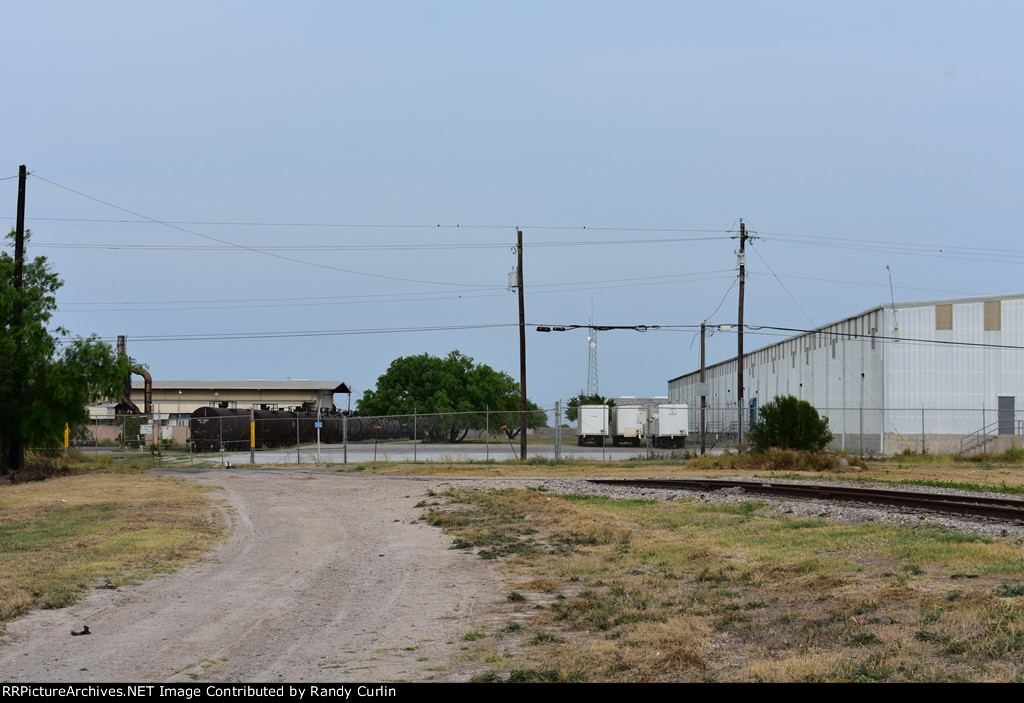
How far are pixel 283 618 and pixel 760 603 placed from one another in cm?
478

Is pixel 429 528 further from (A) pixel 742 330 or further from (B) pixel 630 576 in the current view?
(A) pixel 742 330

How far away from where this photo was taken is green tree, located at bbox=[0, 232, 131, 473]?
117 ft

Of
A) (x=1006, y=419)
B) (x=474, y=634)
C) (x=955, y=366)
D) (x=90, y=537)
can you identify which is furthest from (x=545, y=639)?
(x=1006, y=419)

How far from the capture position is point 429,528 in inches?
756

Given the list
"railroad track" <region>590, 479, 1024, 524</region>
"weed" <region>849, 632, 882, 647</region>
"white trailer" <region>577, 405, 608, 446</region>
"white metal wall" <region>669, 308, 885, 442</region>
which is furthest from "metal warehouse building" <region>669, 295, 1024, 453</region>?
"weed" <region>849, 632, 882, 647</region>

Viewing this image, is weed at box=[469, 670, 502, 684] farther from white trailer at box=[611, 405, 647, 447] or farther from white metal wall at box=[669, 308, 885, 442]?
white trailer at box=[611, 405, 647, 447]

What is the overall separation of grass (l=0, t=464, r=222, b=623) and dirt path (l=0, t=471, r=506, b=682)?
489 millimetres

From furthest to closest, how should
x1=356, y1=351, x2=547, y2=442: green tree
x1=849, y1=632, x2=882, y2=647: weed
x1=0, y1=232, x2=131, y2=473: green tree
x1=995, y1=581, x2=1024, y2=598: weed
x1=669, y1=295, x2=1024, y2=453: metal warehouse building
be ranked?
x1=356, y1=351, x2=547, y2=442: green tree
x1=669, y1=295, x2=1024, y2=453: metal warehouse building
x1=0, y1=232, x2=131, y2=473: green tree
x1=995, y1=581, x2=1024, y2=598: weed
x1=849, y1=632, x2=882, y2=647: weed

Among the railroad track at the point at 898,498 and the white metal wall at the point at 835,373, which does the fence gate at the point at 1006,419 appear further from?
→ the railroad track at the point at 898,498

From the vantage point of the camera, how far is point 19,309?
3662 centimetres

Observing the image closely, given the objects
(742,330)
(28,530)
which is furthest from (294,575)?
(742,330)

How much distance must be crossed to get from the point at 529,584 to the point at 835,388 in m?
52.8

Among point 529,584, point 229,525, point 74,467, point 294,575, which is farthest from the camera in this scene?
point 74,467

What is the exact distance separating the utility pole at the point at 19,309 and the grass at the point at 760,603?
24.3m
